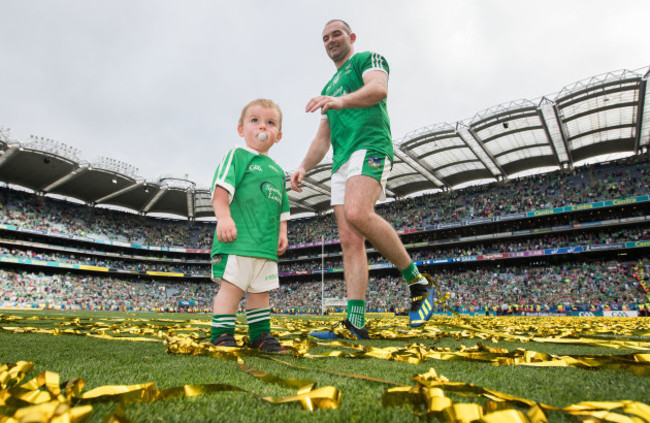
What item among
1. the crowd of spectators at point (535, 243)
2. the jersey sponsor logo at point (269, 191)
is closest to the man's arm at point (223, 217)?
the jersey sponsor logo at point (269, 191)

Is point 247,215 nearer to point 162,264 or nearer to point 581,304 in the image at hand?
point 581,304

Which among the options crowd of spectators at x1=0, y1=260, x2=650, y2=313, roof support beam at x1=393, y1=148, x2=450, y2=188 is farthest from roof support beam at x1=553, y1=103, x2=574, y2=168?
roof support beam at x1=393, y1=148, x2=450, y2=188

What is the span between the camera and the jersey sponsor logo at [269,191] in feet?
8.15

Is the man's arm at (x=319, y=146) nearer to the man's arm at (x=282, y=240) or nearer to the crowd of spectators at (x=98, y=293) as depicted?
the man's arm at (x=282, y=240)

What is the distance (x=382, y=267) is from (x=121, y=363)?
32.2 meters

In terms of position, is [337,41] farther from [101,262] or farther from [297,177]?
[101,262]

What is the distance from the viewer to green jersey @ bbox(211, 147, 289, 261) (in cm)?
229

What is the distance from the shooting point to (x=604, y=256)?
82.9ft

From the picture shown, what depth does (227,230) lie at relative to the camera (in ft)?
7.08

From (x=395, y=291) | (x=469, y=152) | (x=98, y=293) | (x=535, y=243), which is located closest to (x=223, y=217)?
(x=469, y=152)

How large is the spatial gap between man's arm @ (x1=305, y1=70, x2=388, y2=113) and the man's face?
0.66 meters

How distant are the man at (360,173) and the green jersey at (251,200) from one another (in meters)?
0.70

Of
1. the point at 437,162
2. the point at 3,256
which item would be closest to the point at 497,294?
the point at 437,162

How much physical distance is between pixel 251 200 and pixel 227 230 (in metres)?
0.33
